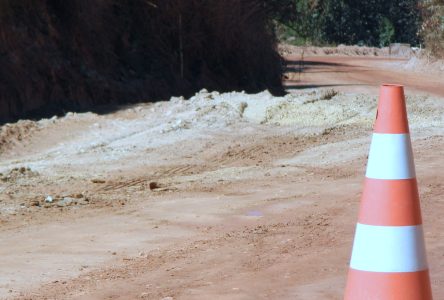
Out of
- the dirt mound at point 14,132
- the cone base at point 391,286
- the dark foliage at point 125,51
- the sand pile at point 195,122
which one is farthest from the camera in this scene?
the dark foliage at point 125,51

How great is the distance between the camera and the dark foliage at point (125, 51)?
2097cm

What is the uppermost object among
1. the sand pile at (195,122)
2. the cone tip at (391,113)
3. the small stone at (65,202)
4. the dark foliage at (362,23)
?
the cone tip at (391,113)

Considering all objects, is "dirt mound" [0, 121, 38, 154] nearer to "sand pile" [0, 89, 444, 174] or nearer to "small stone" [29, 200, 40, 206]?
"sand pile" [0, 89, 444, 174]

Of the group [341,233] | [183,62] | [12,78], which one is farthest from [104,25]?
[341,233]

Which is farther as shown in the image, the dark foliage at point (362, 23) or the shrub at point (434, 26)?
the dark foliage at point (362, 23)

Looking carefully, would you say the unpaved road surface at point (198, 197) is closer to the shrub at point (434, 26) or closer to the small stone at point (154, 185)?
the small stone at point (154, 185)

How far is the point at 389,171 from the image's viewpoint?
193 inches

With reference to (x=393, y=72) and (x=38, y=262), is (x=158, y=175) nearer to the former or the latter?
(x=38, y=262)

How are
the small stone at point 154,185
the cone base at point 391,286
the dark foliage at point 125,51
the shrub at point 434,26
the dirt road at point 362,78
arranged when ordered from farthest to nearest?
the shrub at point 434,26
the dirt road at point 362,78
the dark foliage at point 125,51
the small stone at point 154,185
the cone base at point 391,286

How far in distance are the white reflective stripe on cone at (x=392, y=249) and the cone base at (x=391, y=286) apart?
3 cm

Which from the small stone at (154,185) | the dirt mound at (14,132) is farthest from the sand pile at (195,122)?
the small stone at (154,185)

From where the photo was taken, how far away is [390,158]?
16.1 ft

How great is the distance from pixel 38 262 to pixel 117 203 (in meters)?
2.96

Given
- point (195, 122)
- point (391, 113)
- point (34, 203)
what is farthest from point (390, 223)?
point (195, 122)
